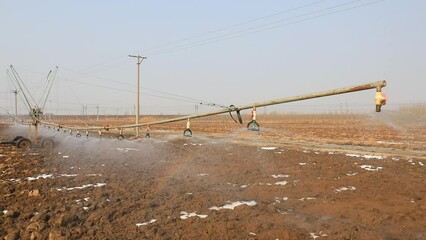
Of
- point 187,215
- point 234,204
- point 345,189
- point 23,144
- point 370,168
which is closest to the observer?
point 187,215

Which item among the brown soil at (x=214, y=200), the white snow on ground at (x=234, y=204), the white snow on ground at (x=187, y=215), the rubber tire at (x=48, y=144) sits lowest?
the white snow on ground at (x=187, y=215)

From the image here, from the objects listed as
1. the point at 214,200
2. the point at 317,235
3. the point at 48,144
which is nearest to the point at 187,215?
the point at 214,200

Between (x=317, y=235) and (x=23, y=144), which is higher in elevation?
(x=23, y=144)

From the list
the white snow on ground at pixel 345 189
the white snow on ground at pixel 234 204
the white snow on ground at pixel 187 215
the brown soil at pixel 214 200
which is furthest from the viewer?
the white snow on ground at pixel 345 189

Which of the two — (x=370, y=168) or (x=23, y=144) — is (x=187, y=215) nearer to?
(x=370, y=168)

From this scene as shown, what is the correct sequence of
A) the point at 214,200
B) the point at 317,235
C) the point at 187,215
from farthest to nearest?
the point at 214,200, the point at 187,215, the point at 317,235

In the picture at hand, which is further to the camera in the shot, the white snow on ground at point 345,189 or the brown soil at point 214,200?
the white snow on ground at point 345,189

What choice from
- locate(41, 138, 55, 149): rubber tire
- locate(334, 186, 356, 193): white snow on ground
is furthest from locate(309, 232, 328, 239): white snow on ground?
locate(41, 138, 55, 149): rubber tire

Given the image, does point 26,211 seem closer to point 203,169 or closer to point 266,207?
point 266,207

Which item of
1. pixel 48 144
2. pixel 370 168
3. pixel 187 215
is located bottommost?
pixel 187 215

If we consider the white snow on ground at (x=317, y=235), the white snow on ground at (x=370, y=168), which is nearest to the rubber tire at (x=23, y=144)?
the white snow on ground at (x=370, y=168)

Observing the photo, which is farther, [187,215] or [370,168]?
[370,168]

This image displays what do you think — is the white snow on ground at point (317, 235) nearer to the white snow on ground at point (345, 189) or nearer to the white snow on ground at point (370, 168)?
the white snow on ground at point (345, 189)

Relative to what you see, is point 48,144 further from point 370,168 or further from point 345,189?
point 345,189
